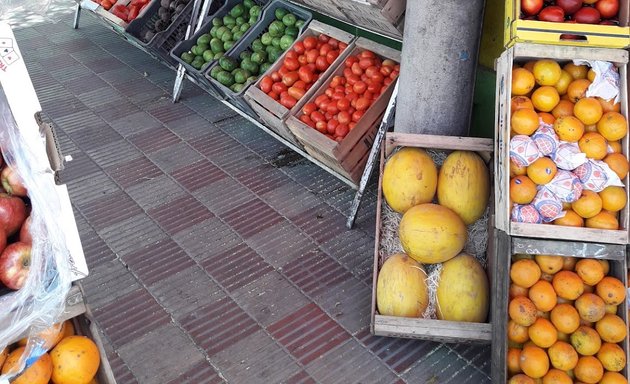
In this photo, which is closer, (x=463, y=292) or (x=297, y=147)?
(x=463, y=292)

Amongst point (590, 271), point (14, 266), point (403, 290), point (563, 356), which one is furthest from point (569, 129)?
point (14, 266)

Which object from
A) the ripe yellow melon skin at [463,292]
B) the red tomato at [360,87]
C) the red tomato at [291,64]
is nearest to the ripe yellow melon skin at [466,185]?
the ripe yellow melon skin at [463,292]

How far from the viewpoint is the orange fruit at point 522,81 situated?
2746 mm

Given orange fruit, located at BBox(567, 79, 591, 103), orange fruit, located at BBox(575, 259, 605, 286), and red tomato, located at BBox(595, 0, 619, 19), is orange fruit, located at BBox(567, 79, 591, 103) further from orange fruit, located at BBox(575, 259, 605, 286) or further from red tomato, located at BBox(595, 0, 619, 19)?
orange fruit, located at BBox(575, 259, 605, 286)

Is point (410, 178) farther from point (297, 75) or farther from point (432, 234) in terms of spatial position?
point (297, 75)

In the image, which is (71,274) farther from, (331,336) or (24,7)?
(331,336)

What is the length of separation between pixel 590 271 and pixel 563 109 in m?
0.79

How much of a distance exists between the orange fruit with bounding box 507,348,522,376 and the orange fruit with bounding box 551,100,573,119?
1.16 meters

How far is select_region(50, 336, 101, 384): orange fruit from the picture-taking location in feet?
5.67

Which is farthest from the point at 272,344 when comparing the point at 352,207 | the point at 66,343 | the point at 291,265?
the point at 66,343

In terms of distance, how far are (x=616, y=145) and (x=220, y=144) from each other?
3.27 metres

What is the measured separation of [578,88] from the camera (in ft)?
9.02

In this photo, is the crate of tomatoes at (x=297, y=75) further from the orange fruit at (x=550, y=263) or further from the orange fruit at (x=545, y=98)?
the orange fruit at (x=550, y=263)

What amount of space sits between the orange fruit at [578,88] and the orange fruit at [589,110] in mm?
35
